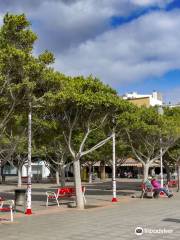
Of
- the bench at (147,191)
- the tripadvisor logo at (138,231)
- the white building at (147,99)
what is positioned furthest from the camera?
the white building at (147,99)

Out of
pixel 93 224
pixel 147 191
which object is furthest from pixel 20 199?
pixel 147 191

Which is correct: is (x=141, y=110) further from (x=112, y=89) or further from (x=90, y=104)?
(x=90, y=104)

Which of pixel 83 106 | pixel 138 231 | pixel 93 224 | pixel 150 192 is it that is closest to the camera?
pixel 138 231

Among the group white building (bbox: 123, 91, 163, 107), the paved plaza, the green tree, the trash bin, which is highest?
white building (bbox: 123, 91, 163, 107)

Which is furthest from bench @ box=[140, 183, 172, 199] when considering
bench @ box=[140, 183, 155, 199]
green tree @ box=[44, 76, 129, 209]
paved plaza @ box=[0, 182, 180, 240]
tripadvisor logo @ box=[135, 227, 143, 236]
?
tripadvisor logo @ box=[135, 227, 143, 236]

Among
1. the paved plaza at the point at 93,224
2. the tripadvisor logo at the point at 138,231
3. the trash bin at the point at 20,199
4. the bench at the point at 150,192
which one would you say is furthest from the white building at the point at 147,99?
the tripadvisor logo at the point at 138,231

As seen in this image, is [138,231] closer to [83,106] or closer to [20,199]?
[83,106]

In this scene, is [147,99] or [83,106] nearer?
[83,106]

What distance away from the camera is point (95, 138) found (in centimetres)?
3656

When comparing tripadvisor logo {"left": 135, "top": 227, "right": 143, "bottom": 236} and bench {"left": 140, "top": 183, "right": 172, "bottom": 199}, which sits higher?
bench {"left": 140, "top": 183, "right": 172, "bottom": 199}

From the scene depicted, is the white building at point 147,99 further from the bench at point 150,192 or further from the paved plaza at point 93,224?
the paved plaza at point 93,224

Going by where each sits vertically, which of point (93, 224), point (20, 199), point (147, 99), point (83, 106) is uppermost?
point (147, 99)

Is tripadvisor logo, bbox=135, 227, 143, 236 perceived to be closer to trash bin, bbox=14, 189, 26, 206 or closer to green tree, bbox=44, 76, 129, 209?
green tree, bbox=44, 76, 129, 209

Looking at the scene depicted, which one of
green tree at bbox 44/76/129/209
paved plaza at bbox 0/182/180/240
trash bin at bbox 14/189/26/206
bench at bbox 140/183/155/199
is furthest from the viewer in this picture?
bench at bbox 140/183/155/199
